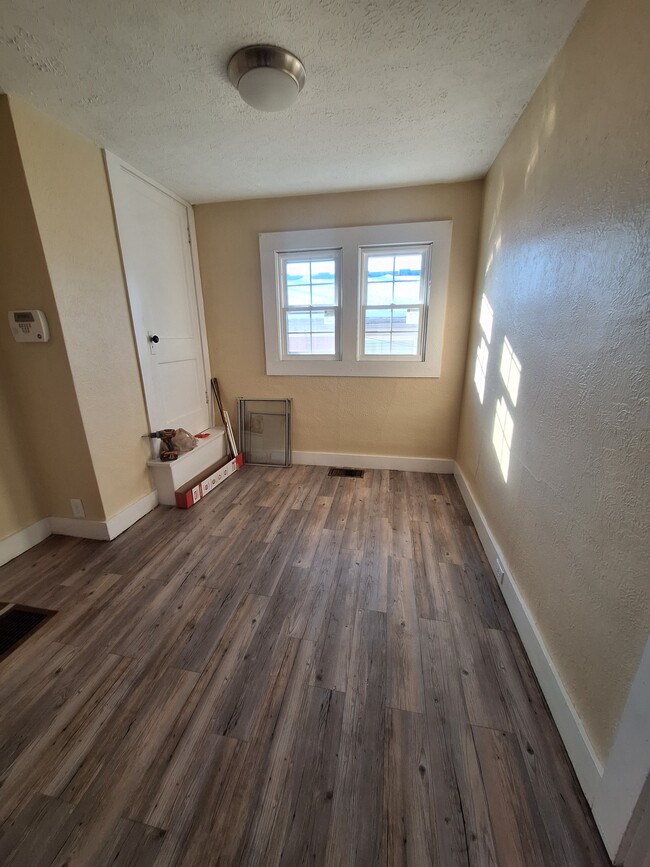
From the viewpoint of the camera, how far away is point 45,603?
1693 millimetres

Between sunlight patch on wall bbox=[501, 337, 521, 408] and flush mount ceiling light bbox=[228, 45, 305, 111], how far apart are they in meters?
1.64

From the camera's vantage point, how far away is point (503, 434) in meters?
1.86

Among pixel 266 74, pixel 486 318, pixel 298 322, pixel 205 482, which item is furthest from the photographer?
pixel 298 322

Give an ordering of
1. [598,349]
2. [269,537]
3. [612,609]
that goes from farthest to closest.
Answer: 1. [269,537]
2. [598,349]
3. [612,609]

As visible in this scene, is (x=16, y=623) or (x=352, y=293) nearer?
(x=16, y=623)

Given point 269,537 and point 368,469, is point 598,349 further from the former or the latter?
point 368,469

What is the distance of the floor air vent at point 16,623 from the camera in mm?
1477

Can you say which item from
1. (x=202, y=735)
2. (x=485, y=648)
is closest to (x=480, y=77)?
(x=485, y=648)

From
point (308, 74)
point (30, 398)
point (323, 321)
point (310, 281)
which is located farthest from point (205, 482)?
Answer: point (308, 74)

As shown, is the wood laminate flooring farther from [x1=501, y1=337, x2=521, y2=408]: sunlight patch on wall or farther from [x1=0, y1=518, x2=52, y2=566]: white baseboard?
[x1=501, y1=337, x2=521, y2=408]: sunlight patch on wall

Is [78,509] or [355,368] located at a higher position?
[355,368]

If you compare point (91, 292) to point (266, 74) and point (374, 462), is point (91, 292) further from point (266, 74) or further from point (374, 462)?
point (374, 462)

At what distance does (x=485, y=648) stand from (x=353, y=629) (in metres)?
0.58

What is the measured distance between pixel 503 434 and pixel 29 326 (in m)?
2.76
